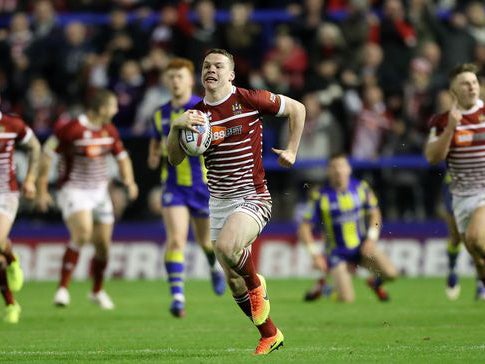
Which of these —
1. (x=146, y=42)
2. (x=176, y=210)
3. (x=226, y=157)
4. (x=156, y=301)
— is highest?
(x=146, y=42)

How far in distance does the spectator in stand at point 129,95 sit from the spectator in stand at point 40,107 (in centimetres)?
139

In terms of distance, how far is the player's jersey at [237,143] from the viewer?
10.1 metres

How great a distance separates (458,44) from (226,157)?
Answer: 12.9 meters

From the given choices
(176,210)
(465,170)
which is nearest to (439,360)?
(465,170)

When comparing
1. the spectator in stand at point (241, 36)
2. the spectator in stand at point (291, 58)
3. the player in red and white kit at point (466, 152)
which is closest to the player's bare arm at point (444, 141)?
the player in red and white kit at point (466, 152)

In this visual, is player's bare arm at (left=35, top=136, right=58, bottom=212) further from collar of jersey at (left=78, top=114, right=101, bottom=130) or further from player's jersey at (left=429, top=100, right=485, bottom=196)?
player's jersey at (left=429, top=100, right=485, bottom=196)

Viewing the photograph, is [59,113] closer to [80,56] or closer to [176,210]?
[80,56]

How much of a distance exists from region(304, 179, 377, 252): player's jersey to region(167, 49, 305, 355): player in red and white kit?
722 cm

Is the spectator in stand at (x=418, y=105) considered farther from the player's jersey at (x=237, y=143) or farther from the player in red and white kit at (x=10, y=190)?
the player's jersey at (x=237, y=143)

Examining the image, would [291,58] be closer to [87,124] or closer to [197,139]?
[87,124]

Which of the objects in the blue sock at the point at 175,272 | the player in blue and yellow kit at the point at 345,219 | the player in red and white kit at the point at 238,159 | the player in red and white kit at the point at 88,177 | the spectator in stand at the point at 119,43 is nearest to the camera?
the player in red and white kit at the point at 238,159

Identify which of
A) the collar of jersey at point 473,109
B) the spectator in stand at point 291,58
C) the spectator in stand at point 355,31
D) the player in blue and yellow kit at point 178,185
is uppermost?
the spectator in stand at point 355,31

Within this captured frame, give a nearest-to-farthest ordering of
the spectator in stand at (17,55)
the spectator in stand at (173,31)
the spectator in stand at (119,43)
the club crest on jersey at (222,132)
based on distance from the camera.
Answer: the club crest on jersey at (222,132), the spectator in stand at (173,31), the spectator in stand at (119,43), the spectator in stand at (17,55)

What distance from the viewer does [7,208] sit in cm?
1349
